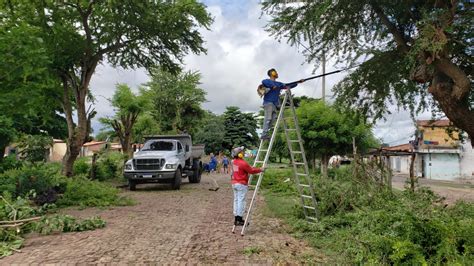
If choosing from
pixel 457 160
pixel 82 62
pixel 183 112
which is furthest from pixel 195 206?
pixel 457 160

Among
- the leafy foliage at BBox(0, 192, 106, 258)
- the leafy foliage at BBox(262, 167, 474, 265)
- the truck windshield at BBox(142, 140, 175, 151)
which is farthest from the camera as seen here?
the truck windshield at BBox(142, 140, 175, 151)

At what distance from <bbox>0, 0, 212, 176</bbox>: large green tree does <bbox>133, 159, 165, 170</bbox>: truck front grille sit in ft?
9.79

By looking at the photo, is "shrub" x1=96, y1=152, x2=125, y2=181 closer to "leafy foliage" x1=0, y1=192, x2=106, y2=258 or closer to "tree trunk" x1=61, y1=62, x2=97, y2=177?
"tree trunk" x1=61, y1=62, x2=97, y2=177

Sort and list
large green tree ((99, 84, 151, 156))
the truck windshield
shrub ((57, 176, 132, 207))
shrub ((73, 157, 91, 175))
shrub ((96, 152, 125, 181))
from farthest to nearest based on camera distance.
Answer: large green tree ((99, 84, 151, 156)) < shrub ((96, 152, 125, 181)) < shrub ((73, 157, 91, 175)) < the truck windshield < shrub ((57, 176, 132, 207))

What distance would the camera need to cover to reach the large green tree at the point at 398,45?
28.1 feet

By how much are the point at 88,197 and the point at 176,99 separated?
1318 inches

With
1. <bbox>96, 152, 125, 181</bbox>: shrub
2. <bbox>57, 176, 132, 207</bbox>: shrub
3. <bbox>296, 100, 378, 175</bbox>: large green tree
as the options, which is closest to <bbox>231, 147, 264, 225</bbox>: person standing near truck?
<bbox>57, 176, 132, 207</bbox>: shrub

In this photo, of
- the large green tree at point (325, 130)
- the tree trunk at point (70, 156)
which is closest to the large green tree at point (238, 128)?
the large green tree at point (325, 130)

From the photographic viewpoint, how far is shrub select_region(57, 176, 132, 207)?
14.3m

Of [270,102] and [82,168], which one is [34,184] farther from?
[82,168]

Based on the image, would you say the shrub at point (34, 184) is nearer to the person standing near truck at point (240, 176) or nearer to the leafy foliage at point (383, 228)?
the person standing near truck at point (240, 176)

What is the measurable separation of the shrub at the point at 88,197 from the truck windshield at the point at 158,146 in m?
5.37

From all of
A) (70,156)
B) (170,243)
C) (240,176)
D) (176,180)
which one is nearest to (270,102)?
(240,176)

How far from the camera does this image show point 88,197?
14773 mm
